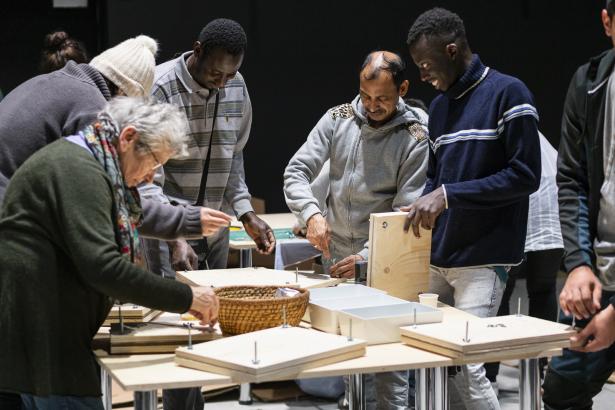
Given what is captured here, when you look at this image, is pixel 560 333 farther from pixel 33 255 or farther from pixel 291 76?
pixel 291 76

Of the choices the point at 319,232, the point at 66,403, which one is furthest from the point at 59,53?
the point at 66,403

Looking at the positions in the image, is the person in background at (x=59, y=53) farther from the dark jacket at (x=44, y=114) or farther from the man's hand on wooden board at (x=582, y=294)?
the man's hand on wooden board at (x=582, y=294)

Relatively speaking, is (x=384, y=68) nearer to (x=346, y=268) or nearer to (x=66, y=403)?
(x=346, y=268)

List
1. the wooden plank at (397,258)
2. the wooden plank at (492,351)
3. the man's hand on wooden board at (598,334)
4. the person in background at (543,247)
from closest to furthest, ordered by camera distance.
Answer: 1. the wooden plank at (492,351)
2. the man's hand on wooden board at (598,334)
3. the wooden plank at (397,258)
4. the person in background at (543,247)

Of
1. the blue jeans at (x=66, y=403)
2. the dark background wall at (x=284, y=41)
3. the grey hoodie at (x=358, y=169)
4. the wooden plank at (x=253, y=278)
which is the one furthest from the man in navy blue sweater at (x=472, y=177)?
the dark background wall at (x=284, y=41)

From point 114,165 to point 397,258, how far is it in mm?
1103

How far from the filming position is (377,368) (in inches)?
94.4

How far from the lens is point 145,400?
7.75ft

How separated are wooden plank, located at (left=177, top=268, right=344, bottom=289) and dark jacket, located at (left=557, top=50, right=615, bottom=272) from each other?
2.90 feet

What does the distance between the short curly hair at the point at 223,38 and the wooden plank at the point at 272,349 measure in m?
1.38

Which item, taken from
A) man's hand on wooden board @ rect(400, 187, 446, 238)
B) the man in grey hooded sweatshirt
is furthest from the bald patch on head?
man's hand on wooden board @ rect(400, 187, 446, 238)

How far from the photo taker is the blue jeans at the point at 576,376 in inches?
108

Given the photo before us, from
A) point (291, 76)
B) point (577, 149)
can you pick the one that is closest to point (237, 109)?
point (577, 149)

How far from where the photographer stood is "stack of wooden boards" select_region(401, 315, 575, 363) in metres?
2.47
